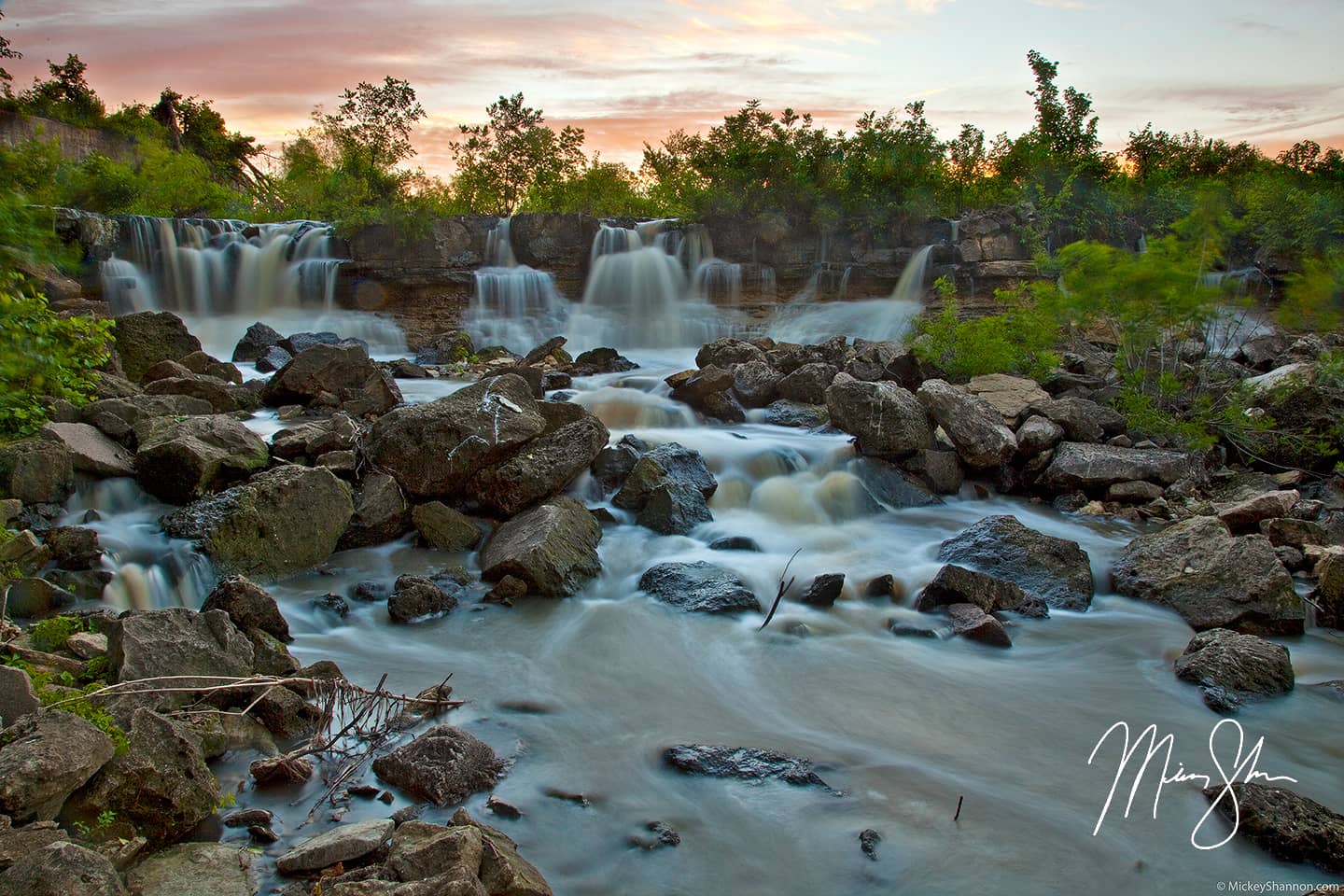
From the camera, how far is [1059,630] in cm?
627

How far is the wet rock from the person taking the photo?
7707mm

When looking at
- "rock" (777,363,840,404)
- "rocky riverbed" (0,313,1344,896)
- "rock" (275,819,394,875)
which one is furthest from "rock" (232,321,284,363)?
"rock" (275,819,394,875)

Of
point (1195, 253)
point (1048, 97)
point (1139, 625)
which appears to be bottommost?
point (1139, 625)

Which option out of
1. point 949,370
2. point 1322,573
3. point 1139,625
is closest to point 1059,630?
point 1139,625

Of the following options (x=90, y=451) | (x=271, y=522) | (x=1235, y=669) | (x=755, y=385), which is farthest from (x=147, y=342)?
(x=1235, y=669)

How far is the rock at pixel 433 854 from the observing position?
2.85 meters

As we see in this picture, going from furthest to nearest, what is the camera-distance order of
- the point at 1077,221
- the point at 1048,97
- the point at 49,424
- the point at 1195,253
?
the point at 1048,97, the point at 1077,221, the point at 1195,253, the point at 49,424

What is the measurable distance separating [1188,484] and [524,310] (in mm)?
14175

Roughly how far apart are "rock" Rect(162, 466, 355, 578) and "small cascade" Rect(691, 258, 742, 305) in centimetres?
1488

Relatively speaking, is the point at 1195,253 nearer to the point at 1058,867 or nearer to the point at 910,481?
the point at 910,481

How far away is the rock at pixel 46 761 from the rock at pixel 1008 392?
9.28m

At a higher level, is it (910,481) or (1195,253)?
(1195,253)

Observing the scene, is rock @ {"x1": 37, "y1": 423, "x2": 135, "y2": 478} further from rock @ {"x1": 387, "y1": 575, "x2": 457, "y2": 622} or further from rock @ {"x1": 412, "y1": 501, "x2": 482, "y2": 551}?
rock @ {"x1": 387, "y1": 575, "x2": 457, "y2": 622}

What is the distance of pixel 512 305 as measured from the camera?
19.7 meters
